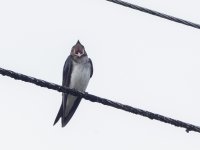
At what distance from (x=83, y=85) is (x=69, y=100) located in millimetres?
236

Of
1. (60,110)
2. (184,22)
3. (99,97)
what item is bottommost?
(60,110)

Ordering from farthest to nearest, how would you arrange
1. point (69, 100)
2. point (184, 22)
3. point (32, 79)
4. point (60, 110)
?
1. point (69, 100)
2. point (60, 110)
3. point (184, 22)
4. point (32, 79)

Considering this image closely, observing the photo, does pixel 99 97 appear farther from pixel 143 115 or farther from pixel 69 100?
pixel 69 100

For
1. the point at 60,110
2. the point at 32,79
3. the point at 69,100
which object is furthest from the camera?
the point at 69,100

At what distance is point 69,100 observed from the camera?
8766 mm

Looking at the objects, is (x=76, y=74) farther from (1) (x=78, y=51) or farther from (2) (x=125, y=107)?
(2) (x=125, y=107)

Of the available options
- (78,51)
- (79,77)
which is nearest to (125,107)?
(79,77)

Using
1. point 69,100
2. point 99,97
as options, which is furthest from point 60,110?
point 99,97

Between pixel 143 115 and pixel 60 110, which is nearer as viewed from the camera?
pixel 143 115

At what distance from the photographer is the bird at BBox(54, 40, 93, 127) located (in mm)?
8664

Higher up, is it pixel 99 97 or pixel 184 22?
pixel 184 22

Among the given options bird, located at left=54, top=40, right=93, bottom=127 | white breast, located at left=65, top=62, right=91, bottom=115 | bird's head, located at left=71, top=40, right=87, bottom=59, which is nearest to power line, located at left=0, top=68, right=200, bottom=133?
bird, located at left=54, top=40, right=93, bottom=127

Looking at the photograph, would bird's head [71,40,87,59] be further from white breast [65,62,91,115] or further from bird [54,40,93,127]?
white breast [65,62,91,115]

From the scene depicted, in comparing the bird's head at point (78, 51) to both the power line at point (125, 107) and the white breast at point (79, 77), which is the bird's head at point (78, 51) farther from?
the power line at point (125, 107)
